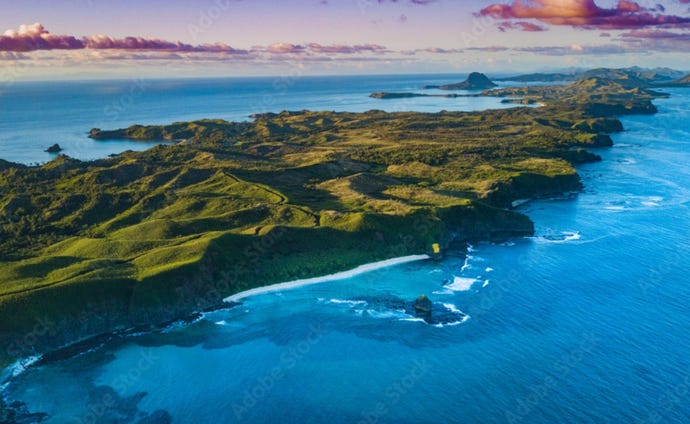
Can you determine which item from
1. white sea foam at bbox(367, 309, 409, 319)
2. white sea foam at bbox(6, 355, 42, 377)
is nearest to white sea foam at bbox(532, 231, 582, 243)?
white sea foam at bbox(367, 309, 409, 319)

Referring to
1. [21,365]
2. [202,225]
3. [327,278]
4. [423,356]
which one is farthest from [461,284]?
[21,365]

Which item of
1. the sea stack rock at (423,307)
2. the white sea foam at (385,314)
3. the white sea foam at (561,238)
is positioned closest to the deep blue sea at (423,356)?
the white sea foam at (385,314)

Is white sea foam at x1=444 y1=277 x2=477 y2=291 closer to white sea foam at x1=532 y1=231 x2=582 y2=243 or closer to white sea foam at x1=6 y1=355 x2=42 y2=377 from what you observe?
white sea foam at x1=532 y1=231 x2=582 y2=243

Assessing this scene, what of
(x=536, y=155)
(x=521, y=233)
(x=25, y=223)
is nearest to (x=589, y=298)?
(x=521, y=233)

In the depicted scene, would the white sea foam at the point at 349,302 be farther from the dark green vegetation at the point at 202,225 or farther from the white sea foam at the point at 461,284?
the white sea foam at the point at 461,284

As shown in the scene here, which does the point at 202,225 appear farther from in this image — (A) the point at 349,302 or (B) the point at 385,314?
(B) the point at 385,314
